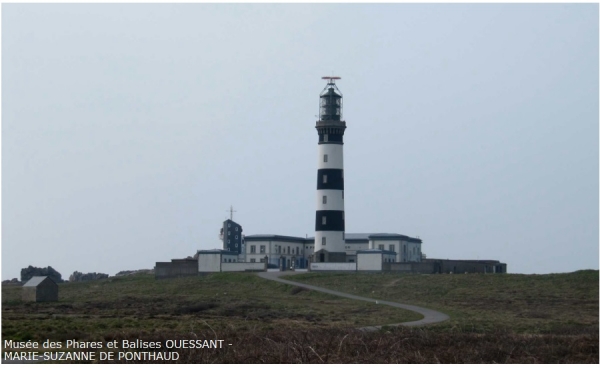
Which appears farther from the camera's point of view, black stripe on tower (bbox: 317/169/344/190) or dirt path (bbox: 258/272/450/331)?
black stripe on tower (bbox: 317/169/344/190)

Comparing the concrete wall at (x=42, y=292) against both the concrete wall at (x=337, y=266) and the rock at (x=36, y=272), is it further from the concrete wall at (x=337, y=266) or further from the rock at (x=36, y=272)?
the rock at (x=36, y=272)

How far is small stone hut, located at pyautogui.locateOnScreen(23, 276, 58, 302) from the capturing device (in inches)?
2045

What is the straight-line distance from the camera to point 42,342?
27641mm

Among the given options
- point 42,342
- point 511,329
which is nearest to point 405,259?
point 511,329

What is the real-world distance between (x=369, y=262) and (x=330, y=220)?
16.7ft

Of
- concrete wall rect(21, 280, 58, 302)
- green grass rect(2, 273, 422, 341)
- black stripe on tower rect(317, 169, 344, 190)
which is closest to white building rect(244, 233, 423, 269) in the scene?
black stripe on tower rect(317, 169, 344, 190)

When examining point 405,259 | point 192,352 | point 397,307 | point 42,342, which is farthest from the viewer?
point 405,259

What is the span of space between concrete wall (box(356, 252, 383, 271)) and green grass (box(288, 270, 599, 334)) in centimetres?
209

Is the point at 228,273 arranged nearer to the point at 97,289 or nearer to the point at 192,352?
the point at 97,289

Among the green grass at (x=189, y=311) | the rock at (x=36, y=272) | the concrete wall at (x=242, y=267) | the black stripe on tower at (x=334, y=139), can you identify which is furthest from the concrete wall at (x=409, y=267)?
the rock at (x=36, y=272)

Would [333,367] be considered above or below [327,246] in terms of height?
below

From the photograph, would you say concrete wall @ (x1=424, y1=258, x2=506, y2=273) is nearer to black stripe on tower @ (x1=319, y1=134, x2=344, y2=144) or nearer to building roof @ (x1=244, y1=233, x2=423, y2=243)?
building roof @ (x1=244, y1=233, x2=423, y2=243)

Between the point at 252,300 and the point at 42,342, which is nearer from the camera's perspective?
the point at 42,342

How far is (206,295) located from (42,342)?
32681mm
